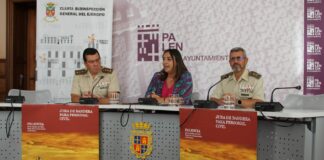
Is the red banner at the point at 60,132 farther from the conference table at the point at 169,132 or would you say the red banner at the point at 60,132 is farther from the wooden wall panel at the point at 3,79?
the wooden wall panel at the point at 3,79

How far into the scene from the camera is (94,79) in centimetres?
393

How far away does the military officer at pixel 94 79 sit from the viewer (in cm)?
379

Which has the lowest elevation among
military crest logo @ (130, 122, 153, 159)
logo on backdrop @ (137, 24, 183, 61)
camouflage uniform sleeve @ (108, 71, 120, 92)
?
military crest logo @ (130, 122, 153, 159)

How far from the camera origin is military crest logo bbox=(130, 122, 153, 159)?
261cm

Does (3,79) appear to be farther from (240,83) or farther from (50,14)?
(240,83)

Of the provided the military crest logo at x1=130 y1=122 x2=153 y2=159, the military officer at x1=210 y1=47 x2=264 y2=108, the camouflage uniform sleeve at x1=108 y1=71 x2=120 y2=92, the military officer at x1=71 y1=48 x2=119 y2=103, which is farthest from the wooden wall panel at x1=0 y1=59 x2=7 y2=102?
the military crest logo at x1=130 y1=122 x2=153 y2=159

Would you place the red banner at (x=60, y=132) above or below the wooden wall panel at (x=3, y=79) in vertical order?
below

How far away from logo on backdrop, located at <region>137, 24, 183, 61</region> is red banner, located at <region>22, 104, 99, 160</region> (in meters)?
2.30

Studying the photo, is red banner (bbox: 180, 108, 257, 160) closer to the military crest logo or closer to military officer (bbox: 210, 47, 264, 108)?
the military crest logo

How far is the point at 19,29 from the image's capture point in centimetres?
568

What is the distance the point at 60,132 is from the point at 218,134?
1.09 metres

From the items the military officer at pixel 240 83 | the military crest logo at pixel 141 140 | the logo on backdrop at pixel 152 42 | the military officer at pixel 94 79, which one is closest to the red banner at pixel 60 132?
the military crest logo at pixel 141 140

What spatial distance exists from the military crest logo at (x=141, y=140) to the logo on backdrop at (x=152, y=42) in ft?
7.45

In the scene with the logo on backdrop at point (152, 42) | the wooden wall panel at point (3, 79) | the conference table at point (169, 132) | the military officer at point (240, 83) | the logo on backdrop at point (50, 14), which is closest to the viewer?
the conference table at point (169, 132)
